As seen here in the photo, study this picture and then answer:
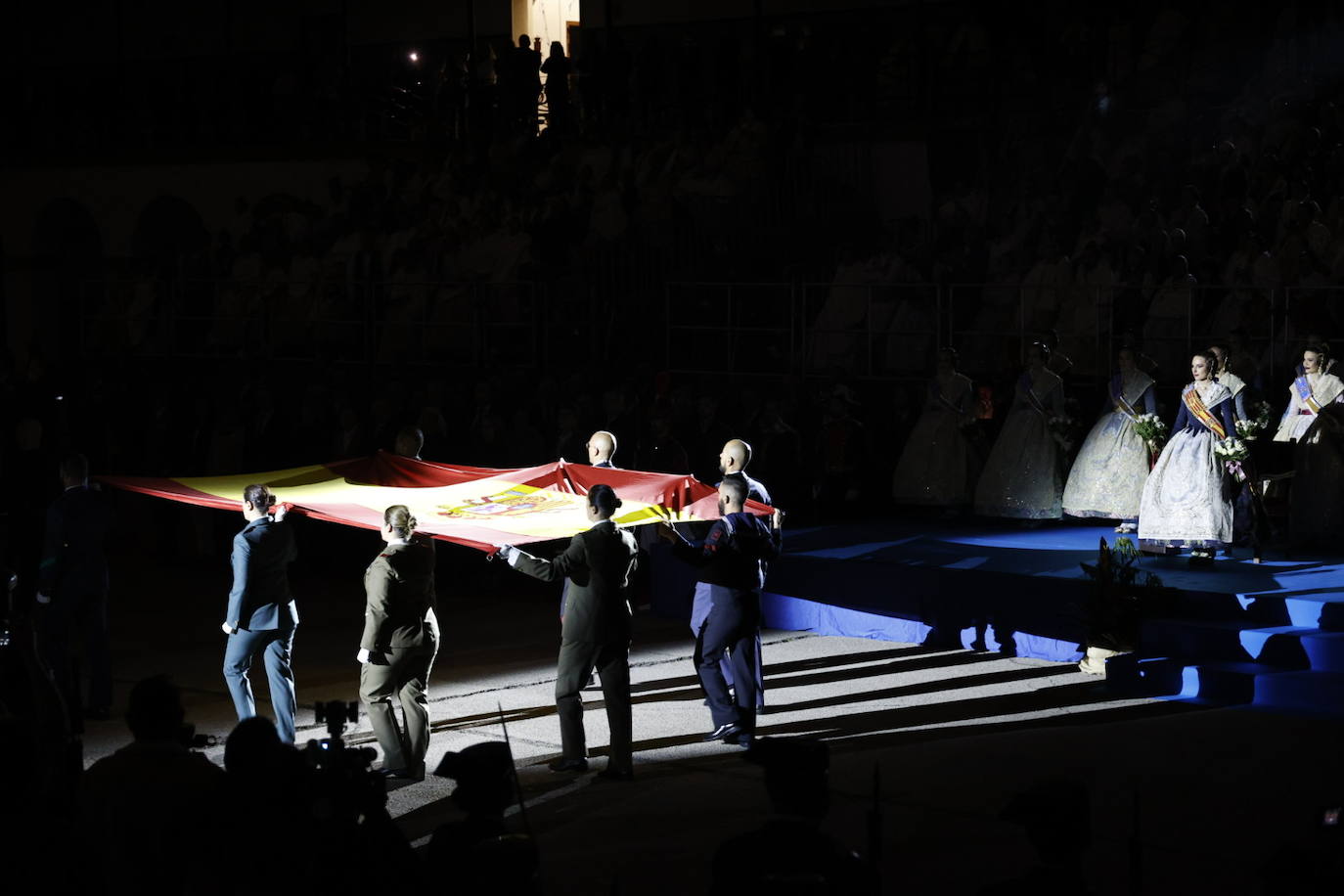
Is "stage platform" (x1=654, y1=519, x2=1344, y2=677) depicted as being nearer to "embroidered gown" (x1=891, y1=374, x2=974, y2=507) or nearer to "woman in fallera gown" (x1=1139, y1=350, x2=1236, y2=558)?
"woman in fallera gown" (x1=1139, y1=350, x2=1236, y2=558)

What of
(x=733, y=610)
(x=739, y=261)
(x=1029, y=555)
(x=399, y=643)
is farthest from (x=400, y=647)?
(x=739, y=261)

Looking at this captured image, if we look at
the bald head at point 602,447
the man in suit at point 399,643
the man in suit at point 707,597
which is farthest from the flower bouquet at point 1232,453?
the man in suit at point 399,643

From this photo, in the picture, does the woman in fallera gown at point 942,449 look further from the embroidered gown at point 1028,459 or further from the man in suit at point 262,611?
the man in suit at point 262,611

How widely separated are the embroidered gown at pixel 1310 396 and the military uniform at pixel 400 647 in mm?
7440

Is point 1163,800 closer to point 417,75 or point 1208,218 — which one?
point 1208,218

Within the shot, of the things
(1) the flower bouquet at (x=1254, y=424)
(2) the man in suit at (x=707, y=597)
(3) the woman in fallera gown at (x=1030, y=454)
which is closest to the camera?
(2) the man in suit at (x=707, y=597)

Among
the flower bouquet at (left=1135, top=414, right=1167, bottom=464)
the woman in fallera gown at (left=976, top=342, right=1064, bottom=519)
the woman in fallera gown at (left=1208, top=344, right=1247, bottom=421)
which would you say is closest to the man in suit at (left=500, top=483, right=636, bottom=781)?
the woman in fallera gown at (left=1208, top=344, right=1247, bottom=421)

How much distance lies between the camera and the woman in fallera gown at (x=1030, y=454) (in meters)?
16.3

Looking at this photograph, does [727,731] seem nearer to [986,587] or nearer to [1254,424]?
[986,587]

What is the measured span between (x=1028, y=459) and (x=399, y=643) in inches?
315

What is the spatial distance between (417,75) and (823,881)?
28141 mm

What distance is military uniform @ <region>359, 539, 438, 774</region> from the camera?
10.1 m

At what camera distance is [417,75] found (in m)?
31.4

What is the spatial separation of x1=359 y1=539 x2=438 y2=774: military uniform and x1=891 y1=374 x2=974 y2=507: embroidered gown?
25.7ft
